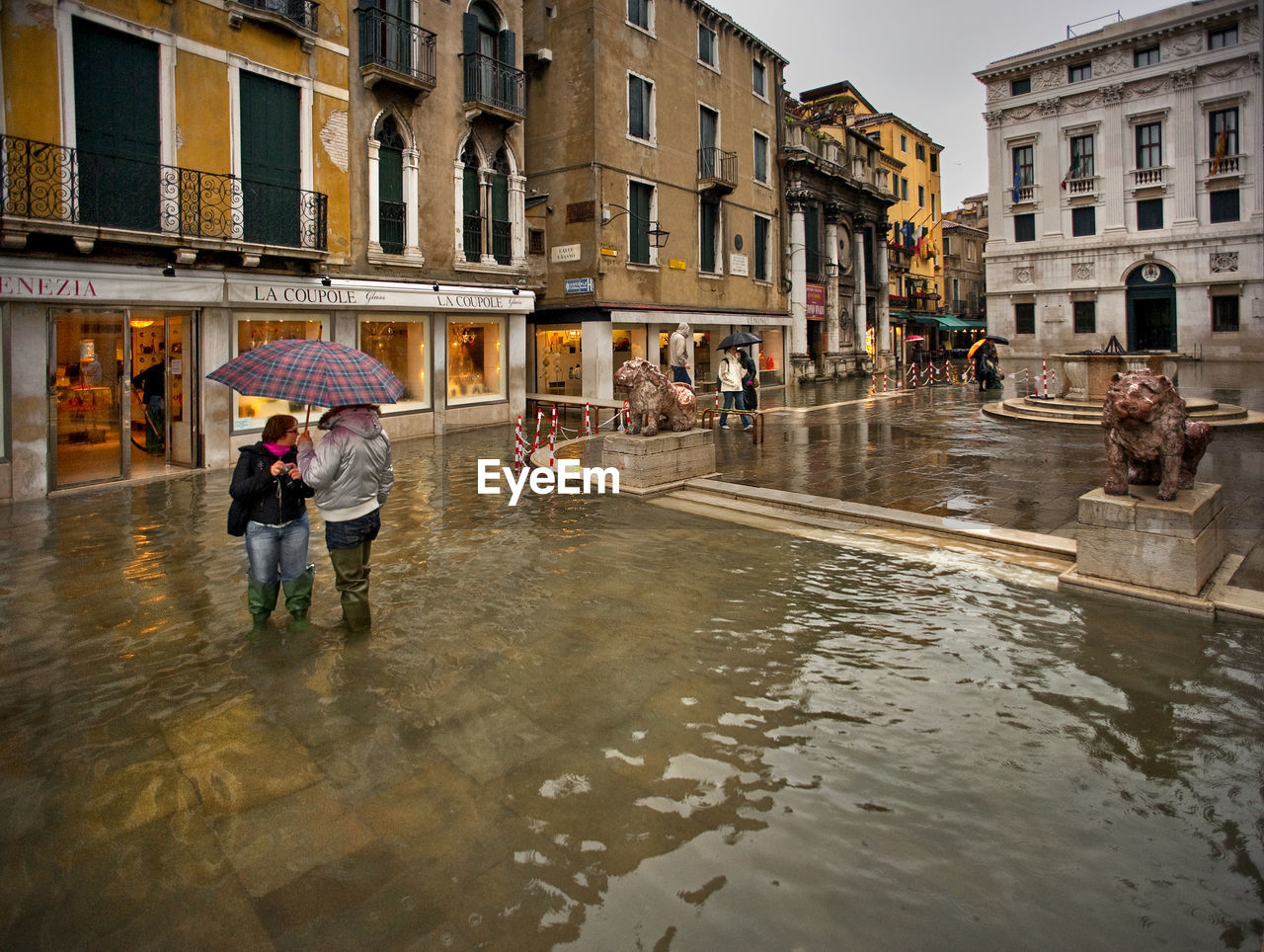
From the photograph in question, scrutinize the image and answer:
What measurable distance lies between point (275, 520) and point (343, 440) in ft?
2.67

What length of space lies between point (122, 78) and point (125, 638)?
35.2ft

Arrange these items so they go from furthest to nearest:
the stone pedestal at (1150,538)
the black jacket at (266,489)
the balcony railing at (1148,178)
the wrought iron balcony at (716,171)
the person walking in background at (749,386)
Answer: the balcony railing at (1148,178), the wrought iron balcony at (716,171), the person walking in background at (749,386), the stone pedestal at (1150,538), the black jacket at (266,489)

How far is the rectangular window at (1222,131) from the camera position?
4028 centimetres

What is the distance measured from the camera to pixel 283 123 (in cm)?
1486

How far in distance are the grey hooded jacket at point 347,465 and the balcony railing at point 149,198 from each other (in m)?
8.67

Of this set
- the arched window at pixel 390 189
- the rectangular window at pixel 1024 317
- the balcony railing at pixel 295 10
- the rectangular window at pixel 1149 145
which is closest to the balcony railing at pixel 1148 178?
the rectangular window at pixel 1149 145

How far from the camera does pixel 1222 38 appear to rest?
40.0m

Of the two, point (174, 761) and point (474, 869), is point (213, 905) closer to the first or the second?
point (474, 869)

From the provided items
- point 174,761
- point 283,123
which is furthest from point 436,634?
point 283,123

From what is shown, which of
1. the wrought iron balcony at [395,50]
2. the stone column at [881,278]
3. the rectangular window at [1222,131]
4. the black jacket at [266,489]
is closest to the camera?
the black jacket at [266,489]

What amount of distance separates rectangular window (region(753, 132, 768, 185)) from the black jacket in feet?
94.5

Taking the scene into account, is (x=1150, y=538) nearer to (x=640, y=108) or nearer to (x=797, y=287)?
(x=640, y=108)

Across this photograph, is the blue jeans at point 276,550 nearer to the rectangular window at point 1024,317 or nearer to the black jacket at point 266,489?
the black jacket at point 266,489

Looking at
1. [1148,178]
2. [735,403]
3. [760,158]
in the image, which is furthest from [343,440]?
[1148,178]
